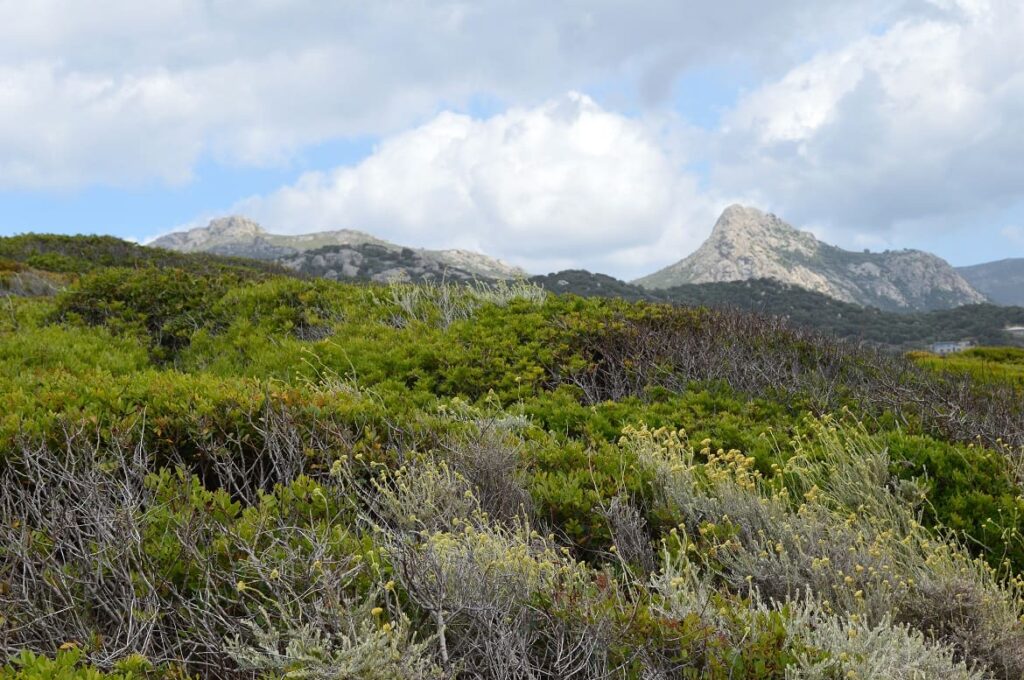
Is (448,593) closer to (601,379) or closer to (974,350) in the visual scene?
(601,379)

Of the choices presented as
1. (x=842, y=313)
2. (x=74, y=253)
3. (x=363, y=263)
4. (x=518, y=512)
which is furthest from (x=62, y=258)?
(x=842, y=313)

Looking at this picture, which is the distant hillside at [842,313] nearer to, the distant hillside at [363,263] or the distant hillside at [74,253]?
the distant hillside at [363,263]

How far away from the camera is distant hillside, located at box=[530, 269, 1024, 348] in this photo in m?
63.3

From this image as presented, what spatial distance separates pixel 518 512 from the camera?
14.0ft

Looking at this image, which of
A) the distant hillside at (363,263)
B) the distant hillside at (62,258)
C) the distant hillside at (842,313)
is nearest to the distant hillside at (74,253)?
the distant hillside at (62,258)

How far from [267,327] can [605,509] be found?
24.1ft

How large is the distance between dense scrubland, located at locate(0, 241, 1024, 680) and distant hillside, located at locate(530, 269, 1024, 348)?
172ft

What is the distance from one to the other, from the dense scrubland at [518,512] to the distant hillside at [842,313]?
52405 mm

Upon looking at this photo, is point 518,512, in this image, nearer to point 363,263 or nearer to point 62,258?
point 62,258

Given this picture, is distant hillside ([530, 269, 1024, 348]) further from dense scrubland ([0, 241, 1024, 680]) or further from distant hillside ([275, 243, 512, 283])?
dense scrubland ([0, 241, 1024, 680])

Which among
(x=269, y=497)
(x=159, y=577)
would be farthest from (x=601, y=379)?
(x=159, y=577)

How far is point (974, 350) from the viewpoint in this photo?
2169 cm

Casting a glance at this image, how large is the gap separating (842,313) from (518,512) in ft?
254

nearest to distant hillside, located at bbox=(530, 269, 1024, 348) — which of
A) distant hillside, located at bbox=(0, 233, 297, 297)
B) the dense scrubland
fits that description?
distant hillside, located at bbox=(0, 233, 297, 297)
